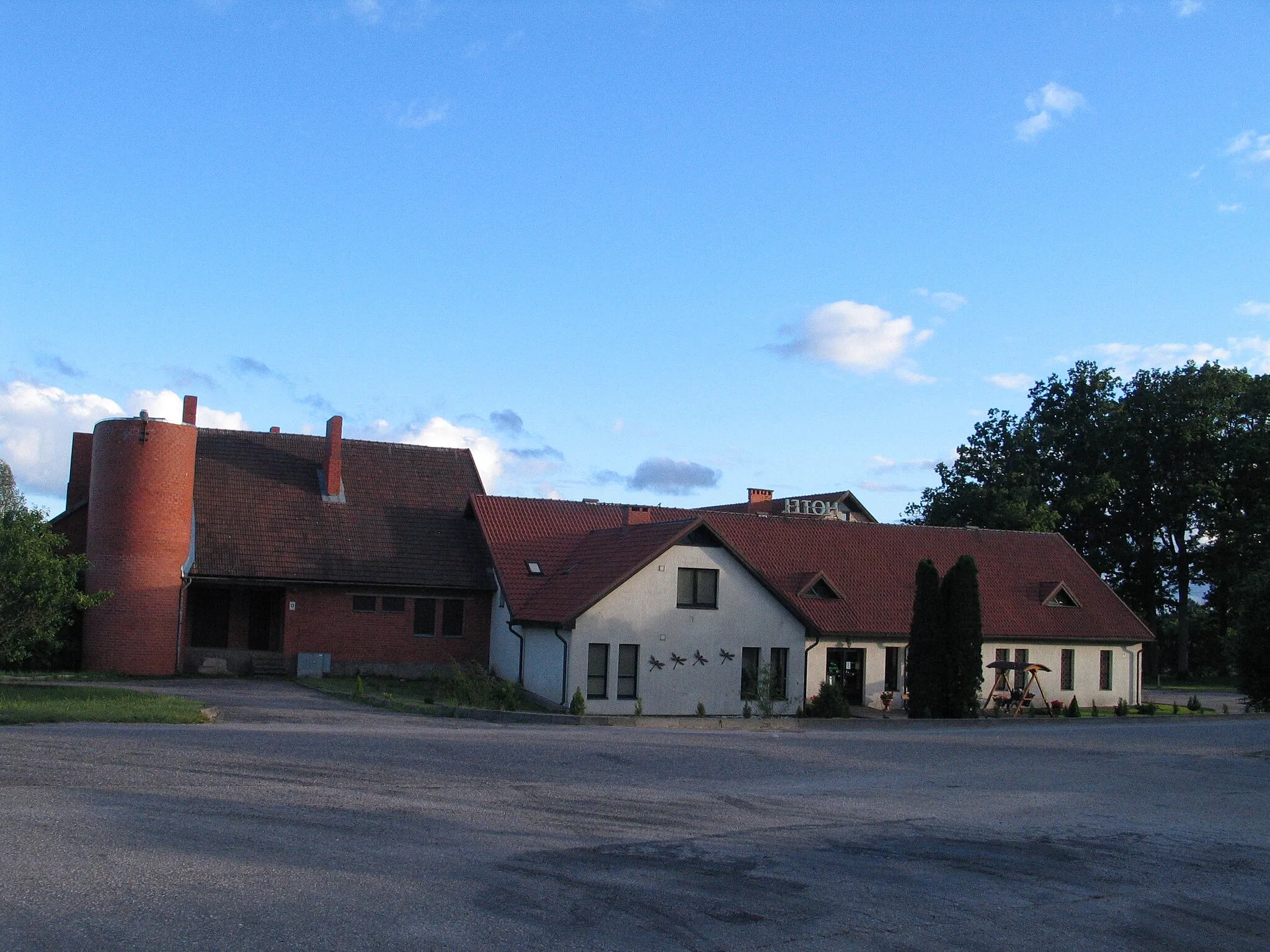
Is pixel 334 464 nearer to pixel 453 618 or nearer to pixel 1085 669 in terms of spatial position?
pixel 453 618

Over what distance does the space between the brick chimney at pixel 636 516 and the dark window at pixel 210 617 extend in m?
13.0

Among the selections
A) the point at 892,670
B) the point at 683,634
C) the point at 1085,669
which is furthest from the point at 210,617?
the point at 1085,669

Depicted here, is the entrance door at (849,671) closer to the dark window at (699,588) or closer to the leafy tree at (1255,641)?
the dark window at (699,588)

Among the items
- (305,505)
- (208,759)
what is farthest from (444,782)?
(305,505)

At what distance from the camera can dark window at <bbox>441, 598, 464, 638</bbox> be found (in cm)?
4038

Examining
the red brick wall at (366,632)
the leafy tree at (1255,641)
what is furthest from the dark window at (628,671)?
the leafy tree at (1255,641)

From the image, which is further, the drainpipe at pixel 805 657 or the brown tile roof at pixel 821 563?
the drainpipe at pixel 805 657

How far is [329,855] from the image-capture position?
34.1ft

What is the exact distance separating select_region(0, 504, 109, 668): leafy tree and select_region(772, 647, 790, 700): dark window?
1910 cm

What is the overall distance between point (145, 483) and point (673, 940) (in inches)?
1278

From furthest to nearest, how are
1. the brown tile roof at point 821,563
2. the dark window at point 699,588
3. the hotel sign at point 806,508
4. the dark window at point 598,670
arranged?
1. the hotel sign at point 806,508
2. the brown tile roof at point 821,563
3. the dark window at point 699,588
4. the dark window at point 598,670

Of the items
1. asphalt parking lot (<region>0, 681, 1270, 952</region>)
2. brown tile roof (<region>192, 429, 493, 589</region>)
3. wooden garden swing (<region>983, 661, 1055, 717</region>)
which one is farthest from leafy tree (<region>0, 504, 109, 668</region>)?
wooden garden swing (<region>983, 661, 1055, 717</region>)

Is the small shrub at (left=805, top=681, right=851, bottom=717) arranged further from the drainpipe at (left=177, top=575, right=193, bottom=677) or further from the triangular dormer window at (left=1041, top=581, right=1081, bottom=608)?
the drainpipe at (left=177, top=575, right=193, bottom=677)

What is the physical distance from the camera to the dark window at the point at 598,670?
34594mm
